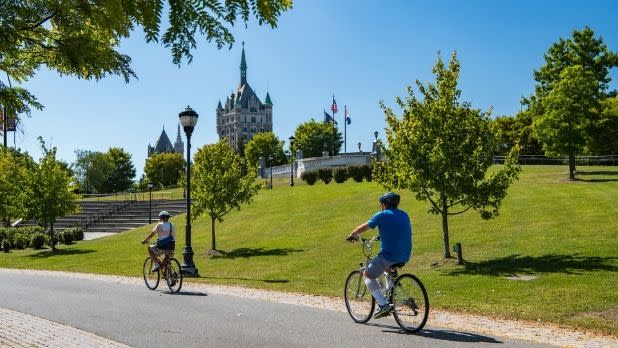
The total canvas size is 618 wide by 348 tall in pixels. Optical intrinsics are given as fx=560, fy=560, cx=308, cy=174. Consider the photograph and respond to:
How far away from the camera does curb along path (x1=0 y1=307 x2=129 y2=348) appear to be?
847 cm

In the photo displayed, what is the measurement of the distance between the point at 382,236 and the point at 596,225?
16.1 meters

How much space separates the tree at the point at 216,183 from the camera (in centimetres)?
2639

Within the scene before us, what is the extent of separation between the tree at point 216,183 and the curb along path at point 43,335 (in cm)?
1557

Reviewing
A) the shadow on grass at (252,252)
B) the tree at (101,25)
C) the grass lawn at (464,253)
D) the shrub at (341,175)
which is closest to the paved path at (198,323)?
the grass lawn at (464,253)

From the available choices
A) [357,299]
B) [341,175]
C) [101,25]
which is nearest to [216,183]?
[357,299]

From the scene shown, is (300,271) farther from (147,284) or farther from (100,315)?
(100,315)

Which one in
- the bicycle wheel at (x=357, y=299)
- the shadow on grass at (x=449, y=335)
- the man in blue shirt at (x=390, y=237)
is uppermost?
the man in blue shirt at (x=390, y=237)

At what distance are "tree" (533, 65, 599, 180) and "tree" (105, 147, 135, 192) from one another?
114 metres

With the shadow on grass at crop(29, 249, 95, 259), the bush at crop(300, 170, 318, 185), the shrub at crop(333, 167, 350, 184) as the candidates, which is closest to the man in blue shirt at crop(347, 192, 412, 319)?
the shadow on grass at crop(29, 249, 95, 259)

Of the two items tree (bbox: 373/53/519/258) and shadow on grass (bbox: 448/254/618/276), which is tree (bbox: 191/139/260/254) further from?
shadow on grass (bbox: 448/254/618/276)

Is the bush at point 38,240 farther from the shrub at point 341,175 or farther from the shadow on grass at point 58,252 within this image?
the shrub at point 341,175

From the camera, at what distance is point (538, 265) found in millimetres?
15805

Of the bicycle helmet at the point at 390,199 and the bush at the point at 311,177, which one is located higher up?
the bush at the point at 311,177

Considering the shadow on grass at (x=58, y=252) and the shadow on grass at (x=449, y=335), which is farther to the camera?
the shadow on grass at (x=58, y=252)
